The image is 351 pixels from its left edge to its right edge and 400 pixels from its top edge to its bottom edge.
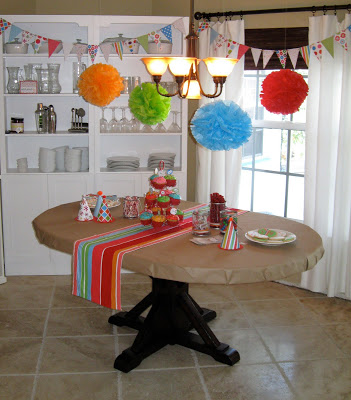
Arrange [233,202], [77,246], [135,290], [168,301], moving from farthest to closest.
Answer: [233,202] < [135,290] < [168,301] < [77,246]

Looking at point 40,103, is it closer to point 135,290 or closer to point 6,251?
point 6,251

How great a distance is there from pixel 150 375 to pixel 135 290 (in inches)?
50.9

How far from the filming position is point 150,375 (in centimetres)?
301

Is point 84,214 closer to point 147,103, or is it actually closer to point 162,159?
point 147,103

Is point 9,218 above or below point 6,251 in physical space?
above

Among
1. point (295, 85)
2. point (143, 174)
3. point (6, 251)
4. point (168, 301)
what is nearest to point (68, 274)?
point (6, 251)

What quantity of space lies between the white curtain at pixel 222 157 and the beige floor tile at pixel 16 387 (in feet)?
7.27

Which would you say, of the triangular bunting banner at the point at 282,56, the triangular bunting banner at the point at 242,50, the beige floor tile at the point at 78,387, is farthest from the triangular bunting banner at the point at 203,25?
the beige floor tile at the point at 78,387

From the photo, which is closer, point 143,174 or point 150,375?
point 150,375

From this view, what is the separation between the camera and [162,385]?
9.59ft

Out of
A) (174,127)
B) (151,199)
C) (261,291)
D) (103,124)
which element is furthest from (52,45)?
(261,291)

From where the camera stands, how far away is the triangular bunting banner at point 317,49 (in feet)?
12.7

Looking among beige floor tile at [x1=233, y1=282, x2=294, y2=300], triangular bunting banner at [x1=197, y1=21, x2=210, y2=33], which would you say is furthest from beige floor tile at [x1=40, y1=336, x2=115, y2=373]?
triangular bunting banner at [x1=197, y1=21, x2=210, y2=33]

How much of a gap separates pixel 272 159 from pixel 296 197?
0.37m
